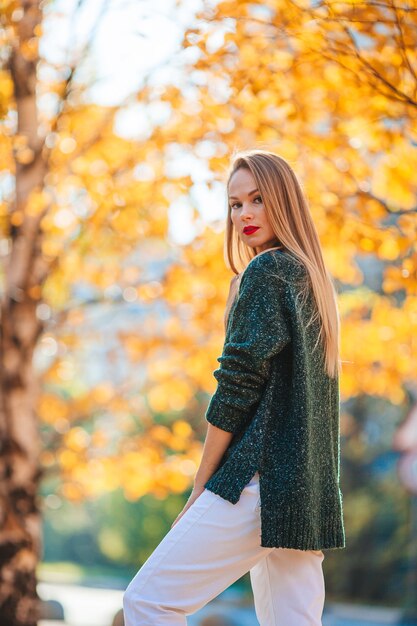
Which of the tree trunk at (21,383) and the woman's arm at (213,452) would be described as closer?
the woman's arm at (213,452)

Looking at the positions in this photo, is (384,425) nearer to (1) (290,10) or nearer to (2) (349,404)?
(2) (349,404)

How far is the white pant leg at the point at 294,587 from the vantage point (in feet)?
7.98

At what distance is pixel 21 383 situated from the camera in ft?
19.6

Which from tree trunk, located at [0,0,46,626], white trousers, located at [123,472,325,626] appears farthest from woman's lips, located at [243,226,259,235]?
tree trunk, located at [0,0,46,626]

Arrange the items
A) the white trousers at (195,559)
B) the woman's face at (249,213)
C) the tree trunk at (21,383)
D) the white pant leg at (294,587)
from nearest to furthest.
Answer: the white trousers at (195,559) → the white pant leg at (294,587) → the woman's face at (249,213) → the tree trunk at (21,383)

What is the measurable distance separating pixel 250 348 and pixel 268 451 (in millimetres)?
270

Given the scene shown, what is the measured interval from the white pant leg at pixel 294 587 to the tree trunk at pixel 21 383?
3595 mm

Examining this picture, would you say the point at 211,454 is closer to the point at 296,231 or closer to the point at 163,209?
the point at 296,231

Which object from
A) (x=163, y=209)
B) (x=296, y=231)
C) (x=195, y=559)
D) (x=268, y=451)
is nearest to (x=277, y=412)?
(x=268, y=451)

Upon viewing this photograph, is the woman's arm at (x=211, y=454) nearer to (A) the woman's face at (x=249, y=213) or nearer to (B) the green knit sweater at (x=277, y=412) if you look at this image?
(B) the green knit sweater at (x=277, y=412)

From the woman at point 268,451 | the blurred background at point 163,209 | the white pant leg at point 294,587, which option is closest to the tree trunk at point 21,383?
the blurred background at point 163,209

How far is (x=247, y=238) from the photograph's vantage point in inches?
102

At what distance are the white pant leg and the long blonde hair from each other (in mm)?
516

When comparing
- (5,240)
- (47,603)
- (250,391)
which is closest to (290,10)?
(250,391)
